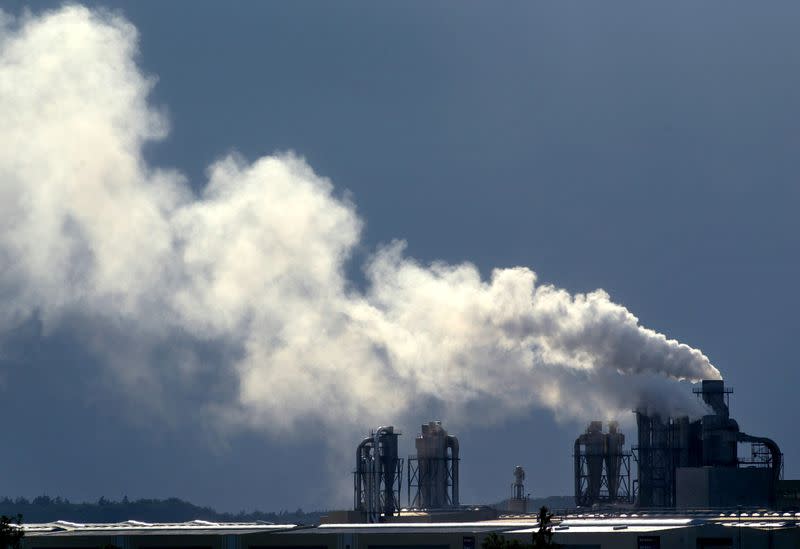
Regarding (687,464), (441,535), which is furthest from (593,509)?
(441,535)

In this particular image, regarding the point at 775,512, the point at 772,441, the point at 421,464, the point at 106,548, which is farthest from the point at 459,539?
the point at 421,464

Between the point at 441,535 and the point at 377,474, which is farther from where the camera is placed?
the point at 377,474

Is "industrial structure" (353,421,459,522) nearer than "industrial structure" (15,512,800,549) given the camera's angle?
No

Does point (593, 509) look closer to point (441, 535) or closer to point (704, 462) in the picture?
point (704, 462)

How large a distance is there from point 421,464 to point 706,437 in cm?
4253

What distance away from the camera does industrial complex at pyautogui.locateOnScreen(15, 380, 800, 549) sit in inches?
3883

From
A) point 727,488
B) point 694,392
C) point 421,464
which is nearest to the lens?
point 727,488

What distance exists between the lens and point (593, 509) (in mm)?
151125

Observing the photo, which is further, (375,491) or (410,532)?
(375,491)

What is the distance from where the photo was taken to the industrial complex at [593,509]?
9862cm

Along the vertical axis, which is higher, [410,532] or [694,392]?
[694,392]

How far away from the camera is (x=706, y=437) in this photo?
465ft

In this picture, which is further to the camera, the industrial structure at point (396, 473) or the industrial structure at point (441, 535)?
the industrial structure at point (396, 473)

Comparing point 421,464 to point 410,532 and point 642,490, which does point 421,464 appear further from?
point 410,532
